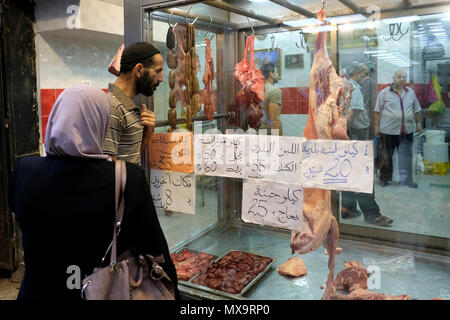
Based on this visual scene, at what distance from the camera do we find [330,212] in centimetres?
225

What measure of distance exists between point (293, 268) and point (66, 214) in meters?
1.56

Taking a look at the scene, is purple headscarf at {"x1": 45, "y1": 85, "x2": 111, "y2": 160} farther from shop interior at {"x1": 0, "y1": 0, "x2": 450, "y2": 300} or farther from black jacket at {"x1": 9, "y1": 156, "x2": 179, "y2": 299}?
shop interior at {"x1": 0, "y1": 0, "x2": 450, "y2": 300}

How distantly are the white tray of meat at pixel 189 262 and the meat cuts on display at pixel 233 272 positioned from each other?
0.05m

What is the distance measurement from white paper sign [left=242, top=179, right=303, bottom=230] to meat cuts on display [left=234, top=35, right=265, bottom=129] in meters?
0.43

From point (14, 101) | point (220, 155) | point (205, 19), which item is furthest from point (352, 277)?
point (14, 101)

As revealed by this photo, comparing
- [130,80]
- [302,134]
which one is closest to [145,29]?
[130,80]

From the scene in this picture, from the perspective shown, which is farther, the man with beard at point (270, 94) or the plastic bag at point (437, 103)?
the man with beard at point (270, 94)

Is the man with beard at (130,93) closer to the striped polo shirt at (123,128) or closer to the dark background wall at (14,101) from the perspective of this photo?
the striped polo shirt at (123,128)

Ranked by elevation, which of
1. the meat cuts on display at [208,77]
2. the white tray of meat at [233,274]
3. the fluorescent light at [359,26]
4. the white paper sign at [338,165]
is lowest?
the white tray of meat at [233,274]

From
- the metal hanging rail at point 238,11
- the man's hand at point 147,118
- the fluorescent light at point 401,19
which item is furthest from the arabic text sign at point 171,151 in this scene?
the fluorescent light at point 401,19

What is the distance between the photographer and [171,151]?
2.56 meters

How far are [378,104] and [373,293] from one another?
1.09 metres

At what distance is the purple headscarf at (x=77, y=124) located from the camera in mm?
1467

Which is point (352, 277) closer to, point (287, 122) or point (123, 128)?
point (287, 122)
